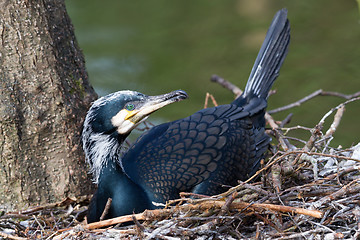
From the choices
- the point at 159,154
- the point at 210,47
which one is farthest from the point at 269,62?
the point at 210,47

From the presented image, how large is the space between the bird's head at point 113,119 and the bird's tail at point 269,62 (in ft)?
3.09

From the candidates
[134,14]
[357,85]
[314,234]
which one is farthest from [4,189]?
[357,85]

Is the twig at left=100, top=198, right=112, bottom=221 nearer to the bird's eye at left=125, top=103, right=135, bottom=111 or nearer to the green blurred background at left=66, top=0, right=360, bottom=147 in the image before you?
the bird's eye at left=125, top=103, right=135, bottom=111

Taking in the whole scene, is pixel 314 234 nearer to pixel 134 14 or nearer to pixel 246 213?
pixel 246 213

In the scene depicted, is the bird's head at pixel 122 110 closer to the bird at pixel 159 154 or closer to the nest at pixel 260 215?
the bird at pixel 159 154

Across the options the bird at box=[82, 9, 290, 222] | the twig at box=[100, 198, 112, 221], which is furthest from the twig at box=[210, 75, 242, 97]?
the twig at box=[100, 198, 112, 221]

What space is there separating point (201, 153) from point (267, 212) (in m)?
0.61

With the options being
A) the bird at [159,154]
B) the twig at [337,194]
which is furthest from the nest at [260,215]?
the bird at [159,154]

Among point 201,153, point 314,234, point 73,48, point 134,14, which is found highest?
point 134,14

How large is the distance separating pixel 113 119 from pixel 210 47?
277 cm

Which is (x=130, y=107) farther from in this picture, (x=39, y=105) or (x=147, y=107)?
(x=39, y=105)

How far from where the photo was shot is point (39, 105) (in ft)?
11.6

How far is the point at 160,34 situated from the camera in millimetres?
6004

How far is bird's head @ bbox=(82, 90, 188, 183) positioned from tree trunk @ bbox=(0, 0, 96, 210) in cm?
26
